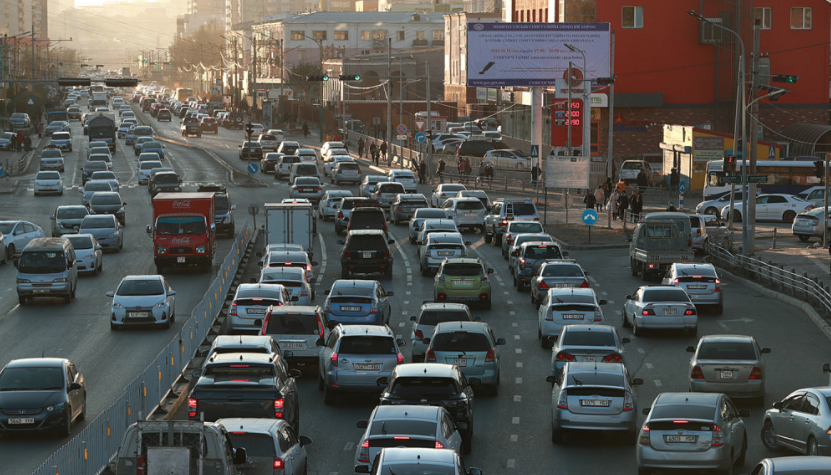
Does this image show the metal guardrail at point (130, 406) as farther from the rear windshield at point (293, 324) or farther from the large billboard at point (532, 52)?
the large billboard at point (532, 52)

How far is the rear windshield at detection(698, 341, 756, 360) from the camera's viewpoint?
24.4 m

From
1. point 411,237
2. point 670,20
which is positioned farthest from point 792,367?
point 670,20

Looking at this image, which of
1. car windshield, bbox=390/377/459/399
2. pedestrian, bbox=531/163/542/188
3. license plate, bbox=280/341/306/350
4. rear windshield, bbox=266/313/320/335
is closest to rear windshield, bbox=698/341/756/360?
car windshield, bbox=390/377/459/399

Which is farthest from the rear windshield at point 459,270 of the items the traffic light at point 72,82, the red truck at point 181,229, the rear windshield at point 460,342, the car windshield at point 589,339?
the traffic light at point 72,82

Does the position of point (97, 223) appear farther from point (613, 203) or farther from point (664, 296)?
point (664, 296)

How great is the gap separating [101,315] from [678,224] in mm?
20465

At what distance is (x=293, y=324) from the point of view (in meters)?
26.9

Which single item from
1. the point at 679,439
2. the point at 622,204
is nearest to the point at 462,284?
the point at 679,439

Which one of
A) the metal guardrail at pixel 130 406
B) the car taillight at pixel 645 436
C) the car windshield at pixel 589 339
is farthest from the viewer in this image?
the car windshield at pixel 589 339

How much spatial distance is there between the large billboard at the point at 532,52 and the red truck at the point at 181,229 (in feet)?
126

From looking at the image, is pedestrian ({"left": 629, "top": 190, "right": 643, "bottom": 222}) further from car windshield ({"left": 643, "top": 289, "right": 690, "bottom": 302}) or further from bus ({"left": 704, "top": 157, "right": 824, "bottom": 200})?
car windshield ({"left": 643, "top": 289, "right": 690, "bottom": 302})

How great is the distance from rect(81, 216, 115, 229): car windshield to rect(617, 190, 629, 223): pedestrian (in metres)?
23.2

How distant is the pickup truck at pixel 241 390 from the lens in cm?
1941

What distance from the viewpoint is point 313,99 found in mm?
155000
